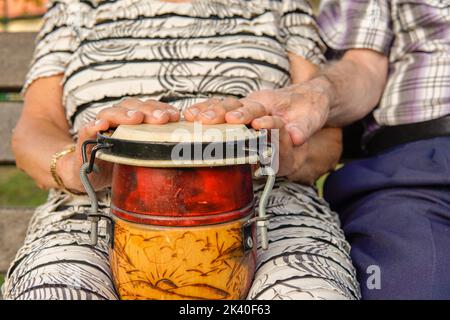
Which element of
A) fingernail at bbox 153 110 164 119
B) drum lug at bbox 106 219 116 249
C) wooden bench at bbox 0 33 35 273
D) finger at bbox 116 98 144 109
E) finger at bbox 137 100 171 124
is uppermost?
fingernail at bbox 153 110 164 119

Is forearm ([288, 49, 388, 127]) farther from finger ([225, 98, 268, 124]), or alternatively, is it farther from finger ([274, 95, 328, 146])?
finger ([225, 98, 268, 124])

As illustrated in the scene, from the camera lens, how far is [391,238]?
1.82 meters

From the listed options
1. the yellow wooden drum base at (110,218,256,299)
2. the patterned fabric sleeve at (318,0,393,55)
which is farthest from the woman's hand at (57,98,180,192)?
the patterned fabric sleeve at (318,0,393,55)

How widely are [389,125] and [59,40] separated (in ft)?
3.68

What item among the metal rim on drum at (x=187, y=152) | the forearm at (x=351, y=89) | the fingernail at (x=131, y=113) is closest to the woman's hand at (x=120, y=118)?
the fingernail at (x=131, y=113)

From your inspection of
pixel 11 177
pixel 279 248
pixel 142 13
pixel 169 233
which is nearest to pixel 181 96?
pixel 142 13

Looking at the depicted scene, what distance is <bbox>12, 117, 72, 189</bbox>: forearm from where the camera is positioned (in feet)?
6.35

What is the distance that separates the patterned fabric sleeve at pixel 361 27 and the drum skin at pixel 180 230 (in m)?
0.99

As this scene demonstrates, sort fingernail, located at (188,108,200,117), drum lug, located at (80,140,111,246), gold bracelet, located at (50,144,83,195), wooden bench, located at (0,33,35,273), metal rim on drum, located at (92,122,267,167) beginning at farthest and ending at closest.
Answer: wooden bench, located at (0,33,35,273) < gold bracelet, located at (50,144,83,195) < fingernail, located at (188,108,200,117) < drum lug, located at (80,140,111,246) < metal rim on drum, located at (92,122,267,167)

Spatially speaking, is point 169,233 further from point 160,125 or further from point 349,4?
point 349,4

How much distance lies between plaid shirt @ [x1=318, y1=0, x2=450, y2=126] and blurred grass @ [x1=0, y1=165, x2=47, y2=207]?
2477 mm

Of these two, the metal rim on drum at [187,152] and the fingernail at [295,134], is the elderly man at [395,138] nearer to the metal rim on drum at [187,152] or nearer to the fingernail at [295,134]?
the fingernail at [295,134]

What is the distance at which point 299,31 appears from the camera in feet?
6.91

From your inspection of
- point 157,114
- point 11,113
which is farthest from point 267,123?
point 11,113
